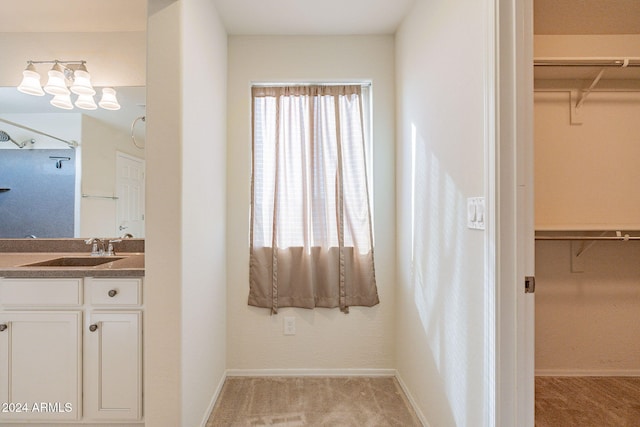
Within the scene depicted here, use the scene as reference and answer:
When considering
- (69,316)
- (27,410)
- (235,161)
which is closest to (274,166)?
(235,161)

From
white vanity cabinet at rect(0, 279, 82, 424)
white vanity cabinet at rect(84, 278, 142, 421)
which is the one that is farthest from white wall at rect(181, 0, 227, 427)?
white vanity cabinet at rect(0, 279, 82, 424)

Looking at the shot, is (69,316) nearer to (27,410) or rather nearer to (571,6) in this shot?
(27,410)

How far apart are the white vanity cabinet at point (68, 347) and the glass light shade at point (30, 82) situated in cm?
127

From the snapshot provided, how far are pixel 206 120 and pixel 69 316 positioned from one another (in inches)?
47.7

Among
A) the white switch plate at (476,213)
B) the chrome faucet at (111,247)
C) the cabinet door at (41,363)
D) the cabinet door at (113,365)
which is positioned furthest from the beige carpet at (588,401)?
the chrome faucet at (111,247)

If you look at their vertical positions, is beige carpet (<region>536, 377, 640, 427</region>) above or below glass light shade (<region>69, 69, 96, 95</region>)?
below

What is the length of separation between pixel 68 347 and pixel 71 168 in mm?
1235

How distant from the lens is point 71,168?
2.16 metres

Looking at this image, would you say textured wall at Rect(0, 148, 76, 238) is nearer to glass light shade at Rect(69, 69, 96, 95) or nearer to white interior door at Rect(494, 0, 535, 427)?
glass light shade at Rect(69, 69, 96, 95)

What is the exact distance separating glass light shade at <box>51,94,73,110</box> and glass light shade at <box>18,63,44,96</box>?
0.10 meters

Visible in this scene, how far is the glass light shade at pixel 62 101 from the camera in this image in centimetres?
208

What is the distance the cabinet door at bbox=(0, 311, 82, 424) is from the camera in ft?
5.04

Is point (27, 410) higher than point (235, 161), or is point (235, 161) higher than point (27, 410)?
point (235, 161)

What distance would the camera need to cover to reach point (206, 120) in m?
1.81
